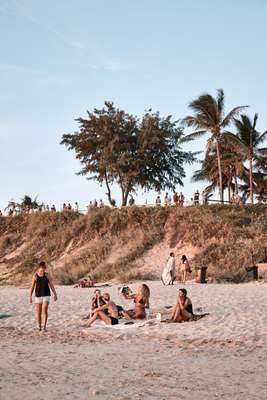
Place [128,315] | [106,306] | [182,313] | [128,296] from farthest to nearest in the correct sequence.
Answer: [128,296], [128,315], [106,306], [182,313]

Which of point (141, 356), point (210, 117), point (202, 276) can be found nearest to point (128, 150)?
point (210, 117)

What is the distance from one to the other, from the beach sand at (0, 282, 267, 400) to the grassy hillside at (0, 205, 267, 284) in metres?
11.4

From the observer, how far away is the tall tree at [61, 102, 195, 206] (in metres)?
41.7

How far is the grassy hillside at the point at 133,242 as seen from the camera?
91.5 feet

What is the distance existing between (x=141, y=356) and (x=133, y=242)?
72.7 ft

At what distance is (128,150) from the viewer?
42.1 metres

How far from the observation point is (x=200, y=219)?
3159 cm

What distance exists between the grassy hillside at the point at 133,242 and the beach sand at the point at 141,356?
11.4m

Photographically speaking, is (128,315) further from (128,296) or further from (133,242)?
(133,242)

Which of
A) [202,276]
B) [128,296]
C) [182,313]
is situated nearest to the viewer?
[182,313]

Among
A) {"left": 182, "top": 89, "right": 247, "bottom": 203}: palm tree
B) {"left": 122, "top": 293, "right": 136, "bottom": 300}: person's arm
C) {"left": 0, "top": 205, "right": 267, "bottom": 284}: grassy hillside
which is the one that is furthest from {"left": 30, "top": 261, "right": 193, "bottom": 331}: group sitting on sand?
{"left": 182, "top": 89, "right": 247, "bottom": 203}: palm tree

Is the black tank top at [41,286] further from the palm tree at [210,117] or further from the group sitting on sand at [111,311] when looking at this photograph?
the palm tree at [210,117]

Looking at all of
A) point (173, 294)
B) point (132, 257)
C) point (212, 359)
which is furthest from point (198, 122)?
point (212, 359)

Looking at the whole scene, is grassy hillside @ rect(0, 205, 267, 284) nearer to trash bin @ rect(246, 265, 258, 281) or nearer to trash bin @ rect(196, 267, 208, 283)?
trash bin @ rect(246, 265, 258, 281)
